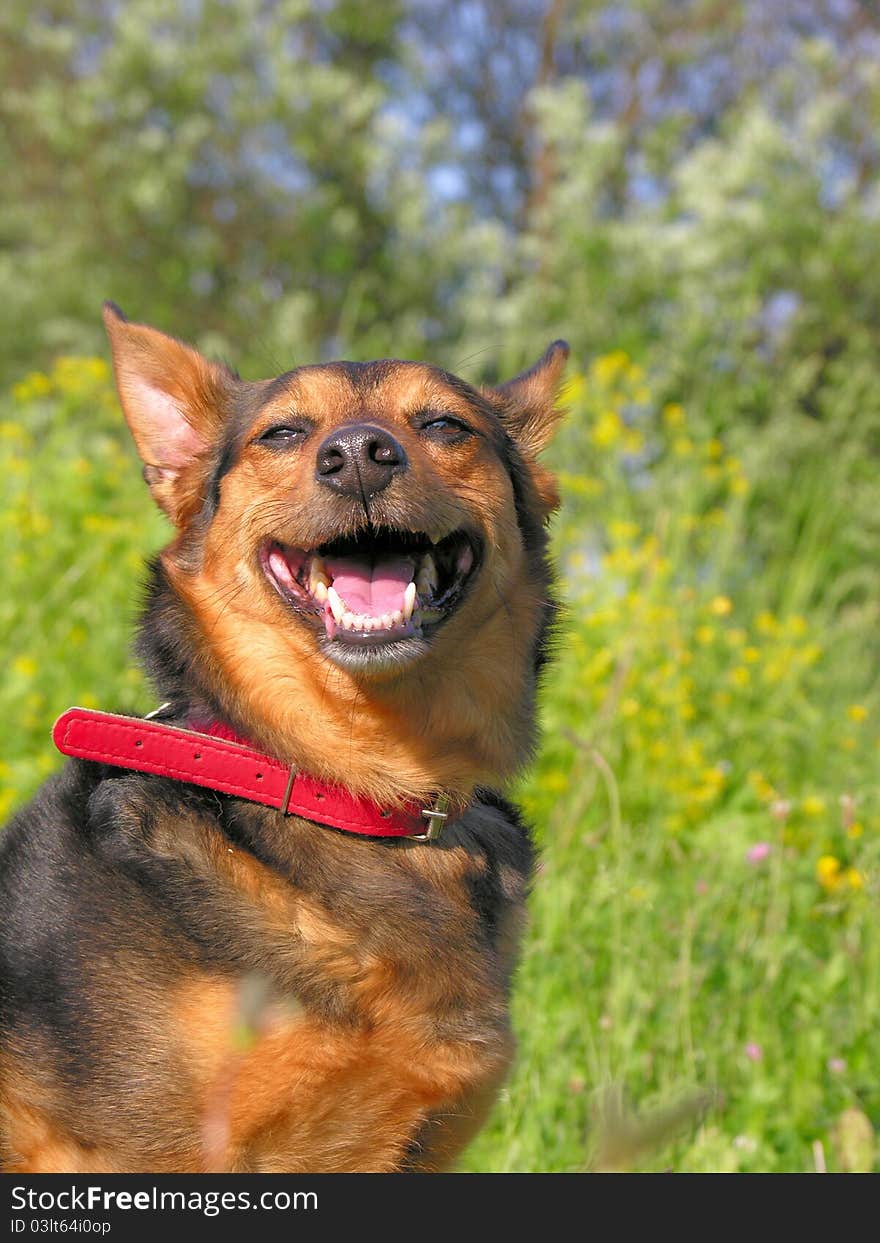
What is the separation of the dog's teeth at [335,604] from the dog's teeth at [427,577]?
0.21 m

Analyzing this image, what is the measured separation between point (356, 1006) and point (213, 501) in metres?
1.38

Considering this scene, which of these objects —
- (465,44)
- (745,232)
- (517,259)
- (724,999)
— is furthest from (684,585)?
(465,44)

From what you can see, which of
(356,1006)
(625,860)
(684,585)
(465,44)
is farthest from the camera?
(465,44)

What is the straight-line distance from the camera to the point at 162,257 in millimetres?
14719

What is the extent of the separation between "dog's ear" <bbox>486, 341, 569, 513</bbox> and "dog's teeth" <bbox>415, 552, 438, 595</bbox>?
88 centimetres

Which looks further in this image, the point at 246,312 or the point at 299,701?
the point at 246,312

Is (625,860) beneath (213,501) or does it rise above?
beneath

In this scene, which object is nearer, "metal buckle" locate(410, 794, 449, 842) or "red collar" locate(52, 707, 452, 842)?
"red collar" locate(52, 707, 452, 842)

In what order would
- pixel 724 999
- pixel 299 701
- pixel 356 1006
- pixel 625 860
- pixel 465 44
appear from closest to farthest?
pixel 356 1006 → pixel 299 701 → pixel 625 860 → pixel 724 999 → pixel 465 44

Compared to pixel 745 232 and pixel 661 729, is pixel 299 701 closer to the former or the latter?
pixel 661 729

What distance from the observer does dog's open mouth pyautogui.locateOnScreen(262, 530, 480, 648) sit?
3.00 m

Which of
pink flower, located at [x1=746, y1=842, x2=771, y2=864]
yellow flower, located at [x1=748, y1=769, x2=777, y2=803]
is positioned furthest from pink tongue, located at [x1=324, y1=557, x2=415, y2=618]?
yellow flower, located at [x1=748, y1=769, x2=777, y2=803]

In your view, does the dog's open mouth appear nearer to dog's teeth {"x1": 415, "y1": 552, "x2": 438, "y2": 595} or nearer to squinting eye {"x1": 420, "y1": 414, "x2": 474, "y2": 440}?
dog's teeth {"x1": 415, "y1": 552, "x2": 438, "y2": 595}

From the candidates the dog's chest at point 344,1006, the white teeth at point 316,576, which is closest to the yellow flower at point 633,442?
the white teeth at point 316,576
